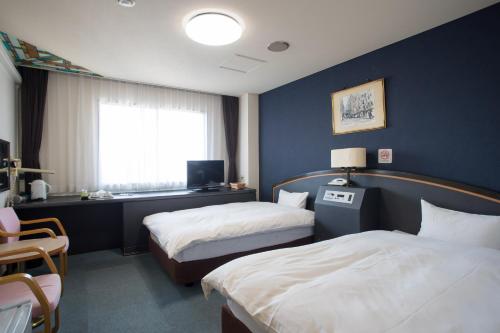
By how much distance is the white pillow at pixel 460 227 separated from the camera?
1.97 metres

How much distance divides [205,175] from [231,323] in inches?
125

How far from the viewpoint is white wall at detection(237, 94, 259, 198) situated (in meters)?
4.97

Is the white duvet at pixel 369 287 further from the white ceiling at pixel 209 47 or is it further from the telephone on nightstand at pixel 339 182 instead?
the white ceiling at pixel 209 47

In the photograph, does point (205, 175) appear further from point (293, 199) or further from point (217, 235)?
point (217, 235)

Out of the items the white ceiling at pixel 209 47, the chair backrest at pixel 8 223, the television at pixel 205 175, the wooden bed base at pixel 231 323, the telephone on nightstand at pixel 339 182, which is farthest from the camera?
the television at pixel 205 175

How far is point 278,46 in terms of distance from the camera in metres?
2.88

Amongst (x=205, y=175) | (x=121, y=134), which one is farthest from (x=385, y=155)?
(x=121, y=134)

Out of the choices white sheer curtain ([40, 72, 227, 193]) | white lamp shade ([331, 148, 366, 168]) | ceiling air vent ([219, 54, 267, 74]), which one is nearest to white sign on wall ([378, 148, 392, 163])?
white lamp shade ([331, 148, 366, 168])

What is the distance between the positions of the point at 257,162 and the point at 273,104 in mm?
1139

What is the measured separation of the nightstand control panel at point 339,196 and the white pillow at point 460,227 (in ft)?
2.25

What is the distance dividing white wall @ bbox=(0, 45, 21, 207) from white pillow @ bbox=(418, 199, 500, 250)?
4.27 metres

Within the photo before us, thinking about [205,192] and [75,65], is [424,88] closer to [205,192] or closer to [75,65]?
[205,192]

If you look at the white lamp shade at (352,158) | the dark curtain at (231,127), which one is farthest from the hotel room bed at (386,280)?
the dark curtain at (231,127)

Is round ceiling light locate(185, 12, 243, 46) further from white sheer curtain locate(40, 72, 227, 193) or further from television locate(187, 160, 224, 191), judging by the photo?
television locate(187, 160, 224, 191)
